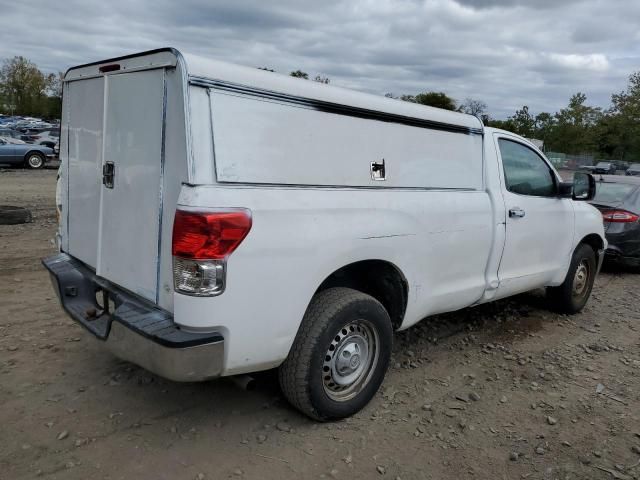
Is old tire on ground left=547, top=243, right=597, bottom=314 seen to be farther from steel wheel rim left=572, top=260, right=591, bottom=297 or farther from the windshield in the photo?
the windshield

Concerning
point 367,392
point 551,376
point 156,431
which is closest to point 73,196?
point 156,431

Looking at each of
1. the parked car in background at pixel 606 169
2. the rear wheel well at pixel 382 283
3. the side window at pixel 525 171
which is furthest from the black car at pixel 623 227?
the parked car in background at pixel 606 169

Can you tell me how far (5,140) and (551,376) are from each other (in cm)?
2377

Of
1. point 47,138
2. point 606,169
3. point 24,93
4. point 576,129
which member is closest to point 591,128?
point 576,129

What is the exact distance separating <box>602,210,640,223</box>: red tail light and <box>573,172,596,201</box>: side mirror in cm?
293

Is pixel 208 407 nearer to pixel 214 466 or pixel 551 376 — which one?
pixel 214 466

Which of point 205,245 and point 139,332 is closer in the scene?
point 205,245

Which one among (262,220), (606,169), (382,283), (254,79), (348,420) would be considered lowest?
(348,420)

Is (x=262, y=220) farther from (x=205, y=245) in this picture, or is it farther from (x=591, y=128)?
(x=591, y=128)

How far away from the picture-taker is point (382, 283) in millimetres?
3822

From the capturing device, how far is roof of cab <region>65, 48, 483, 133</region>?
275 centimetres

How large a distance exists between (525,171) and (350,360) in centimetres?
263

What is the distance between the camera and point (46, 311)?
5.09 m

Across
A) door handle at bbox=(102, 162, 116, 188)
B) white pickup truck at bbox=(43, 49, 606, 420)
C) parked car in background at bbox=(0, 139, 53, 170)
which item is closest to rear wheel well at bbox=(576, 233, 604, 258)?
white pickup truck at bbox=(43, 49, 606, 420)
